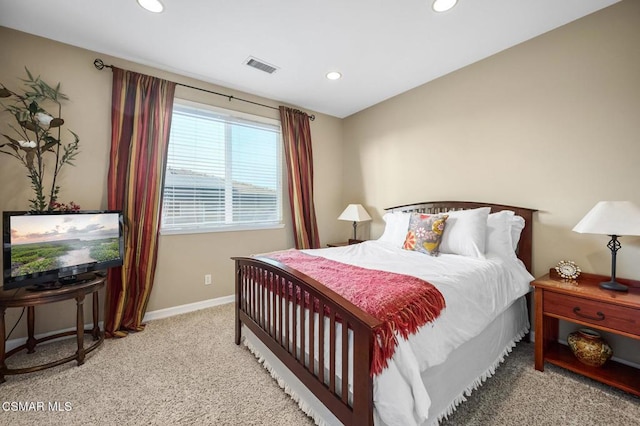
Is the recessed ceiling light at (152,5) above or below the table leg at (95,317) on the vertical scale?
above

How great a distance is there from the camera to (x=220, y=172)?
3246 mm

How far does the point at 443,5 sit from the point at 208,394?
314 centimetres

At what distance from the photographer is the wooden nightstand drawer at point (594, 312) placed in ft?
5.08

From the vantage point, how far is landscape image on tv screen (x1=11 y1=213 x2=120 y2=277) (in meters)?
1.83

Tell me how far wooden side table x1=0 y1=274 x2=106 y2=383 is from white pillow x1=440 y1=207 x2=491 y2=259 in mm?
2964

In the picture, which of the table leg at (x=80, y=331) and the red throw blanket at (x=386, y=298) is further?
the table leg at (x=80, y=331)

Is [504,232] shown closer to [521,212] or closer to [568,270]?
[521,212]

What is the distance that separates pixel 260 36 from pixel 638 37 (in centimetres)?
283

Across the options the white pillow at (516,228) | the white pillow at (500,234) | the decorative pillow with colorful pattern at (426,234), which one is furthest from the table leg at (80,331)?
Result: the white pillow at (516,228)

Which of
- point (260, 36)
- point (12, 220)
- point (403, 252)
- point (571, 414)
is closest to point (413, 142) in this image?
point (403, 252)

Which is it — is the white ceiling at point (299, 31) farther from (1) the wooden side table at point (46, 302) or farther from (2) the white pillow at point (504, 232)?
(1) the wooden side table at point (46, 302)

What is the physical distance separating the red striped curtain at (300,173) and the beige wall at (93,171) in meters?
0.38

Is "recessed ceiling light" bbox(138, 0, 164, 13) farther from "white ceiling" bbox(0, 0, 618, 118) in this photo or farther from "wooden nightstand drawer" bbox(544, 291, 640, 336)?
"wooden nightstand drawer" bbox(544, 291, 640, 336)

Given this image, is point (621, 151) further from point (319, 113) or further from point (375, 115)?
point (319, 113)
